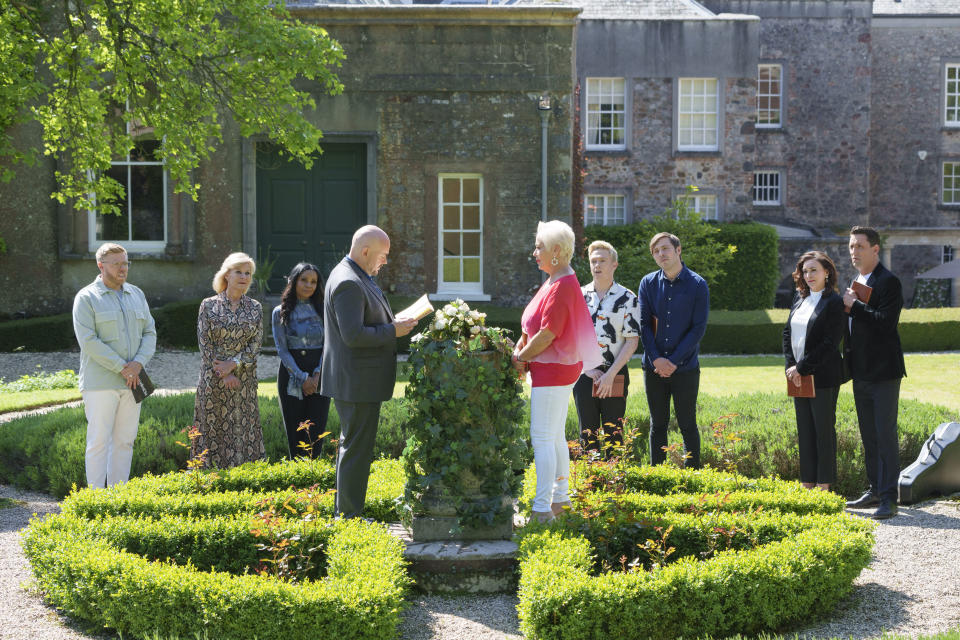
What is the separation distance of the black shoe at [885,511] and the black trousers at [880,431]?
4 centimetres

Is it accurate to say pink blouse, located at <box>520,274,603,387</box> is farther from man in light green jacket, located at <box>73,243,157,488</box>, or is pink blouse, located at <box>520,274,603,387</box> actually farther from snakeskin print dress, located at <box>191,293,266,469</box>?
man in light green jacket, located at <box>73,243,157,488</box>

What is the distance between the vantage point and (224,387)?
6.94 meters

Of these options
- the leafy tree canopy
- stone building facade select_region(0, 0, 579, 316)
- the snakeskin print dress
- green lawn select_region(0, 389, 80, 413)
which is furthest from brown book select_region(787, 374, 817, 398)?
stone building facade select_region(0, 0, 579, 316)

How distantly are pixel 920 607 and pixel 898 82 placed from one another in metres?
29.5

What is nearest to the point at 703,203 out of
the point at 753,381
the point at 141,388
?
the point at 753,381

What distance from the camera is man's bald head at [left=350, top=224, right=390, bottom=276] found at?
532 cm

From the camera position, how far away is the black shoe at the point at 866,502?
269 inches

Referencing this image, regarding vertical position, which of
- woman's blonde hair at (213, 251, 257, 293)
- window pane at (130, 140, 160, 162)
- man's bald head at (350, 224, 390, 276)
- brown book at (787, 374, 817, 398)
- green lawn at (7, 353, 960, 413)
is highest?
window pane at (130, 140, 160, 162)

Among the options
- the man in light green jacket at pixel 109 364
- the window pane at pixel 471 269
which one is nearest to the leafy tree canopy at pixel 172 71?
the man in light green jacket at pixel 109 364

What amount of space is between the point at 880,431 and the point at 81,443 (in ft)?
20.1

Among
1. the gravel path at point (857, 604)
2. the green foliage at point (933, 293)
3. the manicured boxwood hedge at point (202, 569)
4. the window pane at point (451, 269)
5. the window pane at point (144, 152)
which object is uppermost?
the window pane at point (144, 152)

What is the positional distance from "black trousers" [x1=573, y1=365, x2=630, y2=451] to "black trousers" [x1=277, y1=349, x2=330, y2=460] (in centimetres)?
196

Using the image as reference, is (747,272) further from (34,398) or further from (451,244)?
(34,398)

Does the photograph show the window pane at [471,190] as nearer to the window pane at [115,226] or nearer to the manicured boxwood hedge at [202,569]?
the window pane at [115,226]
